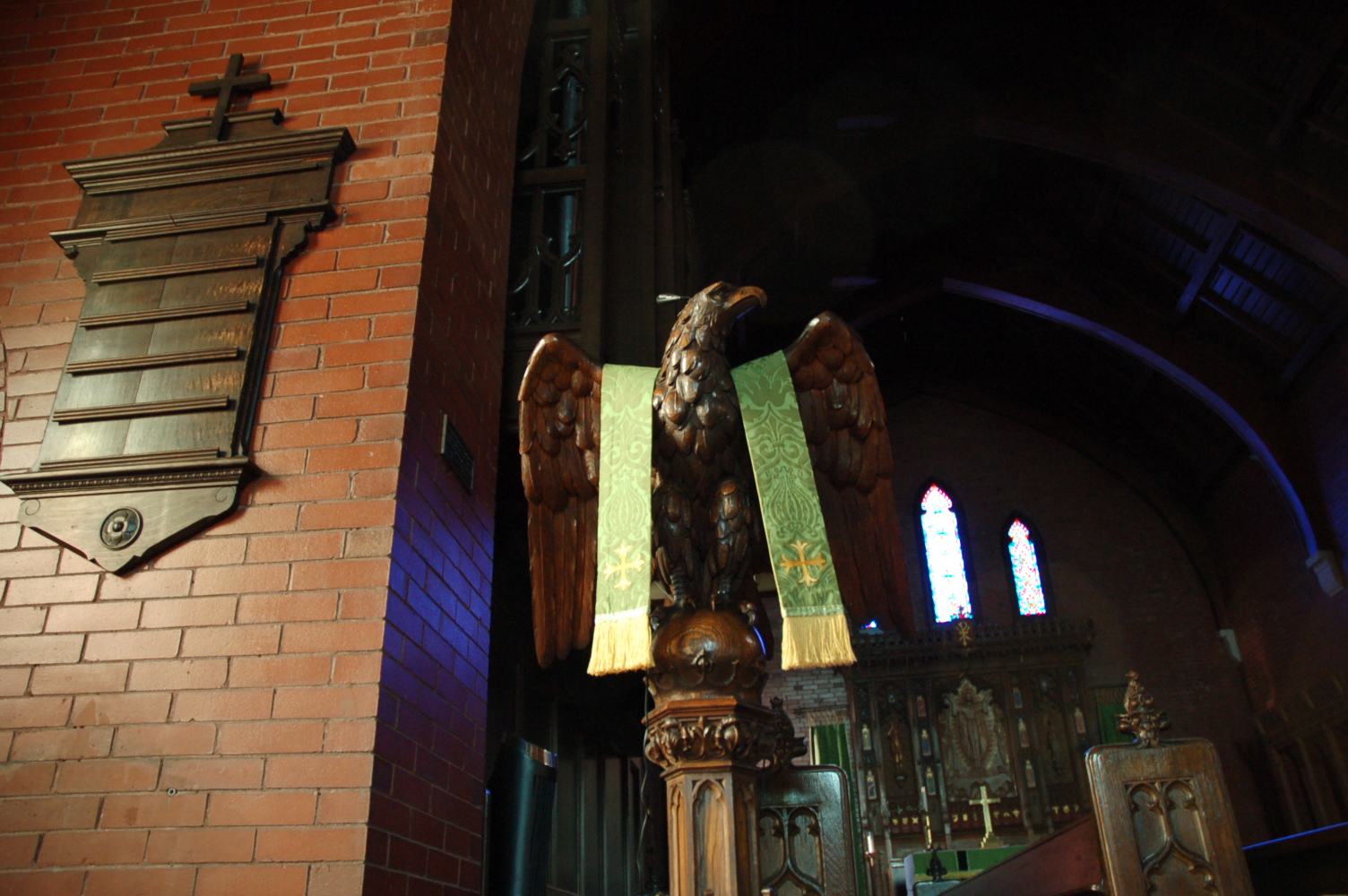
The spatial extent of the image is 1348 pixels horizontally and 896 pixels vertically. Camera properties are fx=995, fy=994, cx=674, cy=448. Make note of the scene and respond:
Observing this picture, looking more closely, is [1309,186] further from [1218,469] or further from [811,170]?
[1218,469]

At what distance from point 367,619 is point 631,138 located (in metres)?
3.21

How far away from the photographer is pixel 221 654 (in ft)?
7.16

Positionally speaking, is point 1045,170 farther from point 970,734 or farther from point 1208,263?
point 970,734

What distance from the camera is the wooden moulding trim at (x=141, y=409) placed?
8.00ft

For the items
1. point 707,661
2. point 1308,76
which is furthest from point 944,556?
point 707,661

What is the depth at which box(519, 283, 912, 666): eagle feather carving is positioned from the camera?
2131mm

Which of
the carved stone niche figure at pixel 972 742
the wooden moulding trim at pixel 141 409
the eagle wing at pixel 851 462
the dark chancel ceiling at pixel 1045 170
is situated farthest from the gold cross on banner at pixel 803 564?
the carved stone niche figure at pixel 972 742

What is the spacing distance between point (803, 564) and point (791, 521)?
0.34ft

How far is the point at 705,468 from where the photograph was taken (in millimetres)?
2170

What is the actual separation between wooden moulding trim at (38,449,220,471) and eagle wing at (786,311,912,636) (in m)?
1.42

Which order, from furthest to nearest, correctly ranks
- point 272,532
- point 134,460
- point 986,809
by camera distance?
point 986,809
point 134,460
point 272,532

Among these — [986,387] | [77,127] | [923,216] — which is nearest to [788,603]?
[77,127]

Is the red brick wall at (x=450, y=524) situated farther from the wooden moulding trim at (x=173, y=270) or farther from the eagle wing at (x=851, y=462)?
the eagle wing at (x=851, y=462)

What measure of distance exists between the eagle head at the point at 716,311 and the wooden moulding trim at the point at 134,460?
1.16 meters
